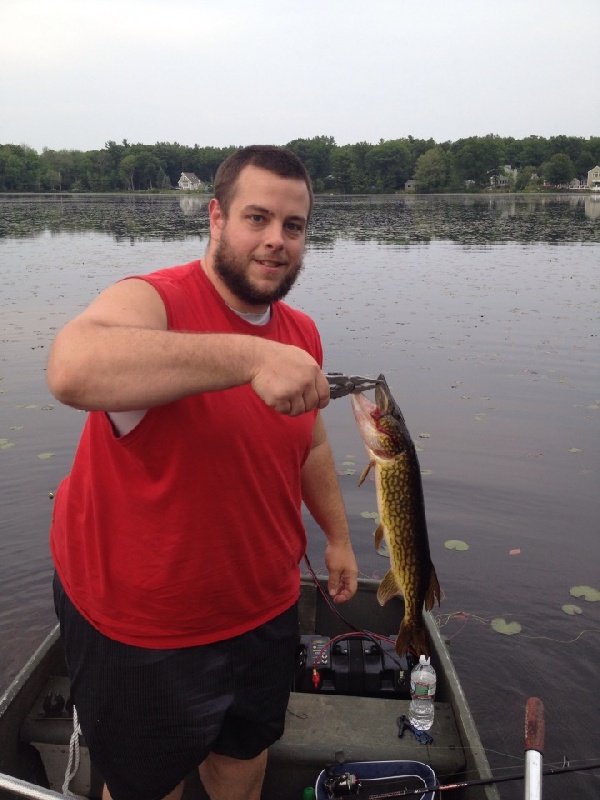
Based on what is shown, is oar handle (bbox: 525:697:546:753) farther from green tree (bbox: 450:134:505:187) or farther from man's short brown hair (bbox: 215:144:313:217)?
green tree (bbox: 450:134:505:187)

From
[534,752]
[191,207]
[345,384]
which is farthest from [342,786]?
[191,207]

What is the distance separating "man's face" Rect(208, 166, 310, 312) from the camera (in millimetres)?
2547

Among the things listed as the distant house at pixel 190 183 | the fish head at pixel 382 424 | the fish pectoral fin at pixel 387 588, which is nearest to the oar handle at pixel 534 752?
the fish head at pixel 382 424

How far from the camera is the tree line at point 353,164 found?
125000mm

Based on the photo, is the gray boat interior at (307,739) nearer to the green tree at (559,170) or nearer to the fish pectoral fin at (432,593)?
the fish pectoral fin at (432,593)

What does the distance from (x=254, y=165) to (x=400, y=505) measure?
1.57m

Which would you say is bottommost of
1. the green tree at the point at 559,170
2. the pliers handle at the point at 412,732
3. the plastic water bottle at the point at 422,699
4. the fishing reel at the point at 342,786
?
the fishing reel at the point at 342,786

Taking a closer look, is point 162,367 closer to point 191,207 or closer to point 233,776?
point 233,776

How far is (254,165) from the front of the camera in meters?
2.62

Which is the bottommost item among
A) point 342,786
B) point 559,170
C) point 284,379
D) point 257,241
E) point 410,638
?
point 342,786

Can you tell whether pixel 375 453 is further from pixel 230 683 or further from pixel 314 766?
pixel 314 766

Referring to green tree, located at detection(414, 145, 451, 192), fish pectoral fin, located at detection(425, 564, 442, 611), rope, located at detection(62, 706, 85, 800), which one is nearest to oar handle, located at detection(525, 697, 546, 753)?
fish pectoral fin, located at detection(425, 564, 442, 611)

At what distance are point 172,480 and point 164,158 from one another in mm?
154068

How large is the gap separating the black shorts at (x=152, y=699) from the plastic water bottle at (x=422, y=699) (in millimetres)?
1149
